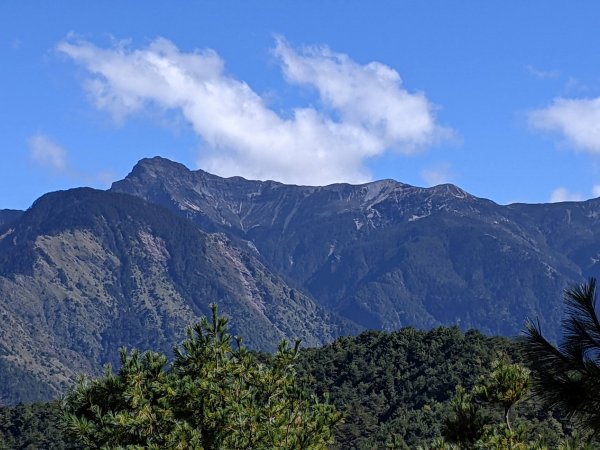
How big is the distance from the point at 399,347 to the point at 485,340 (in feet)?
62.6

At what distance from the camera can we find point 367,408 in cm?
16625

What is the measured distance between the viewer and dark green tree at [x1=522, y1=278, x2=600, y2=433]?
15484mm

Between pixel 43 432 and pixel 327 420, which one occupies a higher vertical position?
pixel 327 420

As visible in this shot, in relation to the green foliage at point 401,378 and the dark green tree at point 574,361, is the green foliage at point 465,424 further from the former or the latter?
the green foliage at point 401,378

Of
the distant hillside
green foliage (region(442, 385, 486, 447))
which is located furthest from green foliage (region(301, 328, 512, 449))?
green foliage (region(442, 385, 486, 447))

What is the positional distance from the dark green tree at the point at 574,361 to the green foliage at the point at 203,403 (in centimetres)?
1053

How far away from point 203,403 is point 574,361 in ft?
43.7

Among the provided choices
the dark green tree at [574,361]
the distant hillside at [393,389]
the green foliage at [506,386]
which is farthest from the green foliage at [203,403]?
the distant hillside at [393,389]

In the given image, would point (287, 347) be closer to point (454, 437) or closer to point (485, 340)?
point (454, 437)

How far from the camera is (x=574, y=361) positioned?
16.0 meters

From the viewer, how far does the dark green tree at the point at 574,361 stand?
50.8 feet

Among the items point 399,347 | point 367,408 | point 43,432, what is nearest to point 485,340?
point 399,347

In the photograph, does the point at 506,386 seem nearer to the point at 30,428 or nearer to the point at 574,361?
the point at 574,361

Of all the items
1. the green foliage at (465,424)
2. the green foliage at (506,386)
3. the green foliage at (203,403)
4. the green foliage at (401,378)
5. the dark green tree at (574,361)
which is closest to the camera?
the dark green tree at (574,361)
